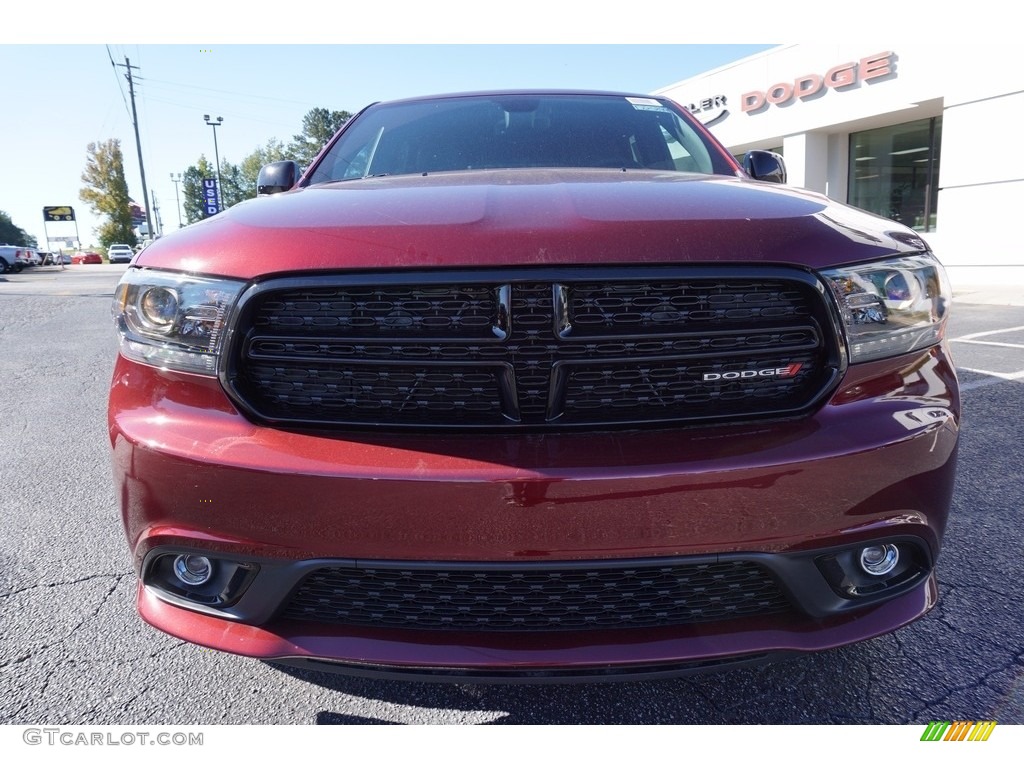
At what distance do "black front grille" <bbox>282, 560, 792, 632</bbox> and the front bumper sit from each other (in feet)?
0.08

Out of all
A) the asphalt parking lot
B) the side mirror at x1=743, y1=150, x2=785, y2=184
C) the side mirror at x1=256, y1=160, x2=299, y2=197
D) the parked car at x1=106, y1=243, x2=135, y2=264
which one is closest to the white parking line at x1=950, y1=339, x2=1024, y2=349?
the asphalt parking lot

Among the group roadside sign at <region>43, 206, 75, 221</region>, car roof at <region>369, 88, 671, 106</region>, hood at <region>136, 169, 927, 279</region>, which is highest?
roadside sign at <region>43, 206, 75, 221</region>

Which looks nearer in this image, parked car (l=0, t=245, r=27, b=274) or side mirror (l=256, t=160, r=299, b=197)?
side mirror (l=256, t=160, r=299, b=197)

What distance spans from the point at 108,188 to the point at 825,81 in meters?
60.7

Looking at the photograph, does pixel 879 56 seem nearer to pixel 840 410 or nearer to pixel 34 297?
pixel 840 410

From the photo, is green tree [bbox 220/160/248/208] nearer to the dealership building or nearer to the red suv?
the dealership building

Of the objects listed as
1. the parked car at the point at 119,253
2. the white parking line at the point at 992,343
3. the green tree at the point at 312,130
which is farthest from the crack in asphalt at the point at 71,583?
the green tree at the point at 312,130

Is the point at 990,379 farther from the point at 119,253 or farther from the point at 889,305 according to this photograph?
the point at 119,253

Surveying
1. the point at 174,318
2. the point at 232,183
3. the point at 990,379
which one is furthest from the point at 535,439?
the point at 232,183

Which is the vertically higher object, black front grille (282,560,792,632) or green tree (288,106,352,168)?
green tree (288,106,352,168)

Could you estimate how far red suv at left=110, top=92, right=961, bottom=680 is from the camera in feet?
4.30

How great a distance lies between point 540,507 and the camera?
1284 mm

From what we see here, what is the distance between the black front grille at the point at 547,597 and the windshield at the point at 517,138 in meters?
1.58

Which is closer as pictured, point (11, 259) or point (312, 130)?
point (11, 259)
